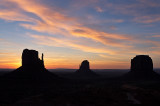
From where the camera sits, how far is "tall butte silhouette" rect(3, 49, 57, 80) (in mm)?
84469

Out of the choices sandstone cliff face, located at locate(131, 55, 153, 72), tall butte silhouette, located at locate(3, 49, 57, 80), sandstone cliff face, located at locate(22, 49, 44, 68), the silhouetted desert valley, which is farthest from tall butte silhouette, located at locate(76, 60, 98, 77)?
sandstone cliff face, located at locate(22, 49, 44, 68)

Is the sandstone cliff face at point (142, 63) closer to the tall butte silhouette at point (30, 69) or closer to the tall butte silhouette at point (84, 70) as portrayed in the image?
the tall butte silhouette at point (84, 70)

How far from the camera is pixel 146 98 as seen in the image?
5269cm

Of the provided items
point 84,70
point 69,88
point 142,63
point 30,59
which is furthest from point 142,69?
point 30,59

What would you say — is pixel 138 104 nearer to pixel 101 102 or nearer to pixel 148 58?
pixel 101 102

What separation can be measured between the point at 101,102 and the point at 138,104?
29.1 feet

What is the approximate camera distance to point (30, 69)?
89.6 meters

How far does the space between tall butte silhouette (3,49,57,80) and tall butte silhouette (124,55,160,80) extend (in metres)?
56.8

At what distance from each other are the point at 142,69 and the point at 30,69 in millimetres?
73271

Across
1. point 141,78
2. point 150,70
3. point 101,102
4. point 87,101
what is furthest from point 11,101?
point 150,70

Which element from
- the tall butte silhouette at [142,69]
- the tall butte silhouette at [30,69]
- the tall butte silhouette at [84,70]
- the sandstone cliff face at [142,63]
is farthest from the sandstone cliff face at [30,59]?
the tall butte silhouette at [84,70]

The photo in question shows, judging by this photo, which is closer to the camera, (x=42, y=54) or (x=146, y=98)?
(x=146, y=98)

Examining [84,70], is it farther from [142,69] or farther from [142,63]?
[142,69]

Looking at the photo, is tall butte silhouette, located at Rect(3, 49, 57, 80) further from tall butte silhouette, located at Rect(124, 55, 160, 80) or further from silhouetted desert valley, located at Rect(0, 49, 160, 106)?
tall butte silhouette, located at Rect(124, 55, 160, 80)
